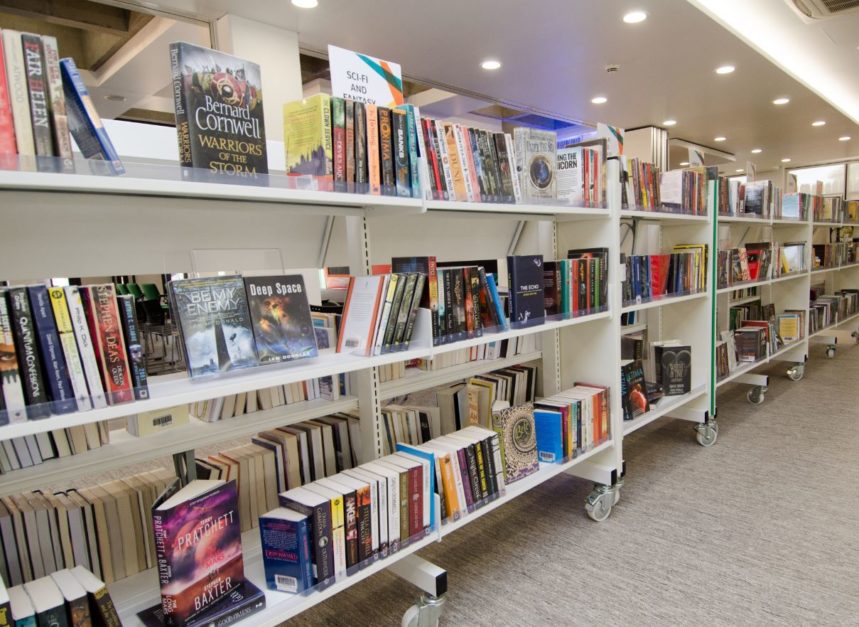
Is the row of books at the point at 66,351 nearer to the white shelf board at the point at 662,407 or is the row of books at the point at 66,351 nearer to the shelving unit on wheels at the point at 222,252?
the shelving unit on wheels at the point at 222,252

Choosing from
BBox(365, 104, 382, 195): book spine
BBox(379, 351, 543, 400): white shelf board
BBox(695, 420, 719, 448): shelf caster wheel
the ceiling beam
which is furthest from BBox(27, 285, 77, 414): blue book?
BBox(695, 420, 719, 448): shelf caster wheel

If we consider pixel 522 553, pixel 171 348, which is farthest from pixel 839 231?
pixel 171 348

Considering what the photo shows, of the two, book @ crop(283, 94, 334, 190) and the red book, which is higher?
book @ crop(283, 94, 334, 190)

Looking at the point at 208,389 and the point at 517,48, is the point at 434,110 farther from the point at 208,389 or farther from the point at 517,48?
the point at 208,389

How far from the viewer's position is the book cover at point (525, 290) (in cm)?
210

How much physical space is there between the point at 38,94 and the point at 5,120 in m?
0.08

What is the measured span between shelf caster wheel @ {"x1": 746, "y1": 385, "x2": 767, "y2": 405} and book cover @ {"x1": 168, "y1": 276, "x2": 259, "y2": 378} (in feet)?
13.8

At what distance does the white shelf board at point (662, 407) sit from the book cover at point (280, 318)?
1857 mm

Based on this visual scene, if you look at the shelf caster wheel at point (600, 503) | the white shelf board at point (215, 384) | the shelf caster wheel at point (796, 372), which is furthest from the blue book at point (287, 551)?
the shelf caster wheel at point (796, 372)

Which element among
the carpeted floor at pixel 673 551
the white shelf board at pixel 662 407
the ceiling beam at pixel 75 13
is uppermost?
the ceiling beam at pixel 75 13

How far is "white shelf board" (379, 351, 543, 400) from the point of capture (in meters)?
2.02

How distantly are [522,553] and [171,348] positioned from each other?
5.44 feet

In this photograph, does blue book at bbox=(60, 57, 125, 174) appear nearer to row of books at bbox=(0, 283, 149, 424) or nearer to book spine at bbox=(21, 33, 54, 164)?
book spine at bbox=(21, 33, 54, 164)

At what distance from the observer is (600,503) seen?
2504mm
